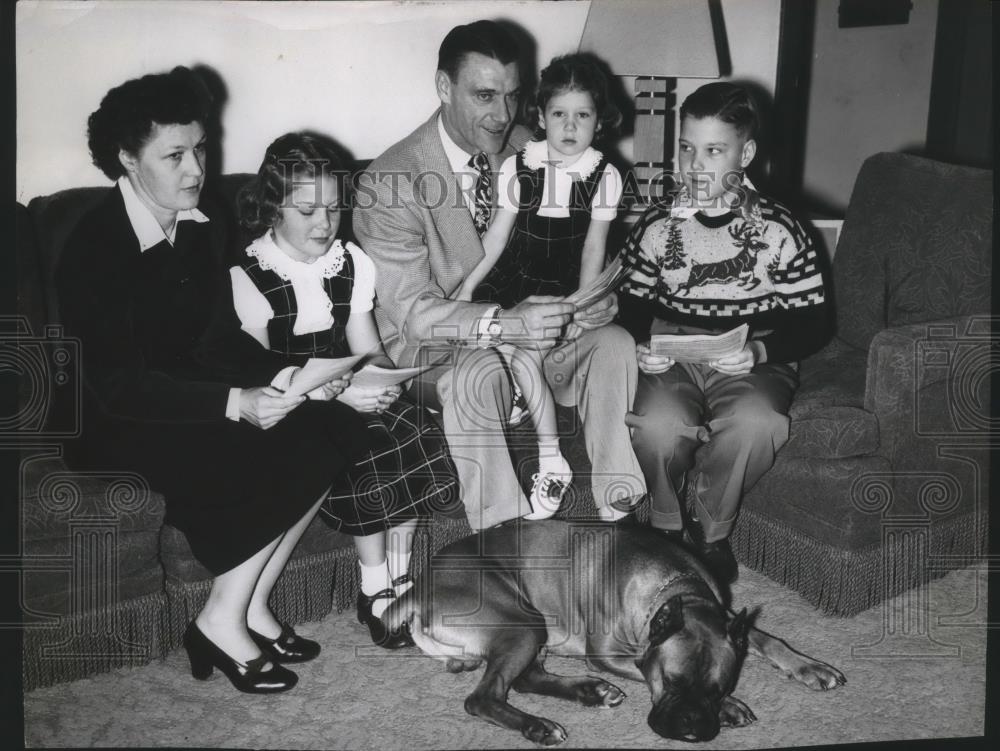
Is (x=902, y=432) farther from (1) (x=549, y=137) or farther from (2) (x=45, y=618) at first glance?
(2) (x=45, y=618)

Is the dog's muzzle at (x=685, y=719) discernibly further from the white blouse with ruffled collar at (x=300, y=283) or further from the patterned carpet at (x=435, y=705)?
the white blouse with ruffled collar at (x=300, y=283)

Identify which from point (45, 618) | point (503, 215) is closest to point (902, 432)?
point (503, 215)

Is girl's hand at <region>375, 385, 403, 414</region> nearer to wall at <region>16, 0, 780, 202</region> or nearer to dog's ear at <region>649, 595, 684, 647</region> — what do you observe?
wall at <region>16, 0, 780, 202</region>

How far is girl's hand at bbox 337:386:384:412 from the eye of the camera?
1.97 metres

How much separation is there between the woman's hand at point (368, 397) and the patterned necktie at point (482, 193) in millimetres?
404

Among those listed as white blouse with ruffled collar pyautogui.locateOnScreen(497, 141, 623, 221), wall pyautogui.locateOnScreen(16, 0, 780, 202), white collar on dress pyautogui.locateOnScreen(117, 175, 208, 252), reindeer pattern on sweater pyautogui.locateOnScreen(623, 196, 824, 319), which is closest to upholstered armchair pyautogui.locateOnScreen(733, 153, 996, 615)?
reindeer pattern on sweater pyautogui.locateOnScreen(623, 196, 824, 319)

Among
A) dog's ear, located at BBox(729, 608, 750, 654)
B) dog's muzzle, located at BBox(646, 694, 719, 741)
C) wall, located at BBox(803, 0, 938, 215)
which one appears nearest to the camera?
dog's muzzle, located at BBox(646, 694, 719, 741)

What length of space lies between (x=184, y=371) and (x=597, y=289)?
884 millimetres

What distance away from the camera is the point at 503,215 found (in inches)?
81.2

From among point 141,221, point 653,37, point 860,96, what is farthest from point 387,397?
point 860,96

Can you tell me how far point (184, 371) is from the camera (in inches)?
74.8

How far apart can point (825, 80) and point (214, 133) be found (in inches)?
68.6

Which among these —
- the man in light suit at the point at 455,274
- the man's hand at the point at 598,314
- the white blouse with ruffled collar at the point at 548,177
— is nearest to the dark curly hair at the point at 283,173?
the man in light suit at the point at 455,274

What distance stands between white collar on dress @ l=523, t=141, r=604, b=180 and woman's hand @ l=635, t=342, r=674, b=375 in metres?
0.41
